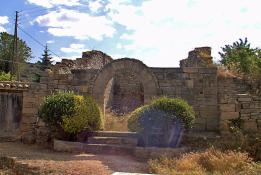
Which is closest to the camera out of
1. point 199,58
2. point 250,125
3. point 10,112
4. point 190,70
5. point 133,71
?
point 250,125

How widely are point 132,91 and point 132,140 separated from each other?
9.34 m

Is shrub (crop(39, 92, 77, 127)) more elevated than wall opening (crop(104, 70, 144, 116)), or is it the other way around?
wall opening (crop(104, 70, 144, 116))

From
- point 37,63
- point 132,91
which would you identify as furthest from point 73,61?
point 37,63

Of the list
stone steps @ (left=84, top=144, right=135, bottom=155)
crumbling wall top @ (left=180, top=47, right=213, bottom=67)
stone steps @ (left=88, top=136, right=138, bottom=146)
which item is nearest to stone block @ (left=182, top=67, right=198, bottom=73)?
crumbling wall top @ (left=180, top=47, right=213, bottom=67)

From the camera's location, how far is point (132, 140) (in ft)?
31.9

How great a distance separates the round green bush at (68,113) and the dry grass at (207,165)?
115 inches

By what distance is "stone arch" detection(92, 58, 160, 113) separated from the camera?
1238 cm

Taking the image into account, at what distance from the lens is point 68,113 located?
9.89 meters

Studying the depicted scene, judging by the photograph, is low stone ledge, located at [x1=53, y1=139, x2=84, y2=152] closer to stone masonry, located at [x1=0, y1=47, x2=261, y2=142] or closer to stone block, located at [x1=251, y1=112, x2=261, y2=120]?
stone masonry, located at [x1=0, y1=47, x2=261, y2=142]

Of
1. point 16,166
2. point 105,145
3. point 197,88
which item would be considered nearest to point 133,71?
point 197,88

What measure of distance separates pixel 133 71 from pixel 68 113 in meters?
3.65

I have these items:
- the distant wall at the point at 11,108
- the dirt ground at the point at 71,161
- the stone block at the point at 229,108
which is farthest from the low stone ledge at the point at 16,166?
the stone block at the point at 229,108

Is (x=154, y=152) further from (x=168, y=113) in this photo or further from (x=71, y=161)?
(x=71, y=161)

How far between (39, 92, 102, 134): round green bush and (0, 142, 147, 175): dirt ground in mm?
831
